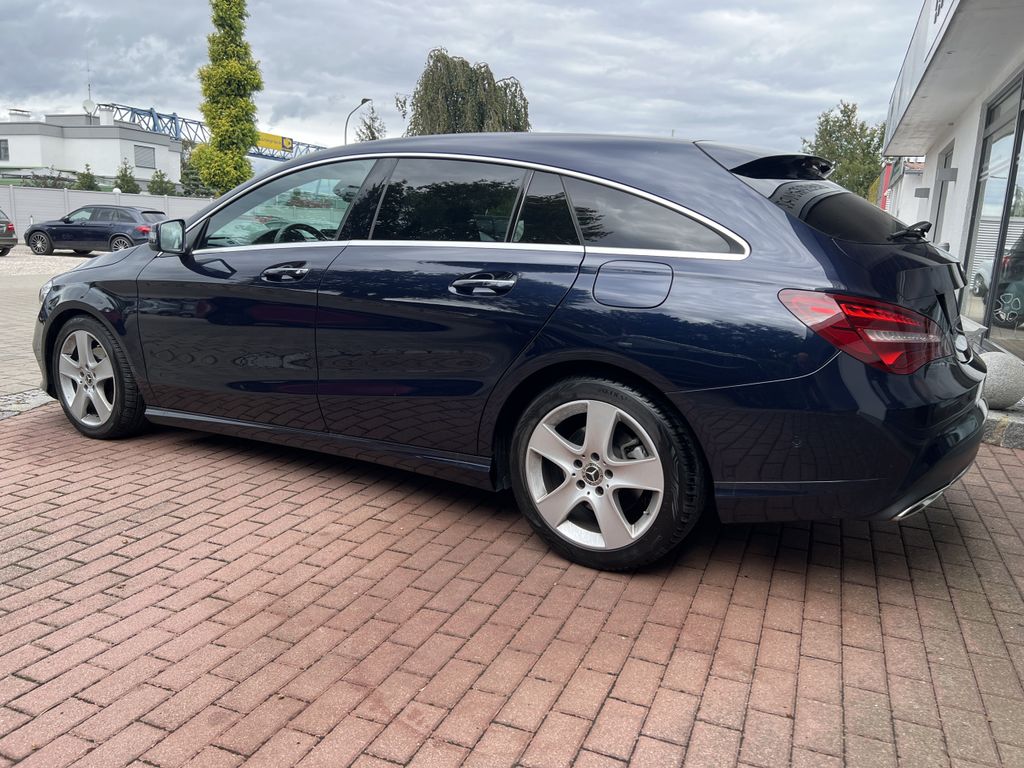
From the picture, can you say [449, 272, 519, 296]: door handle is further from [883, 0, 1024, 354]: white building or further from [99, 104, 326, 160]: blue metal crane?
[99, 104, 326, 160]: blue metal crane

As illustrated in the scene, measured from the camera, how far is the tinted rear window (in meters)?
3.07

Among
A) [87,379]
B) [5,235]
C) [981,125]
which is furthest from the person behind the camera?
[5,235]

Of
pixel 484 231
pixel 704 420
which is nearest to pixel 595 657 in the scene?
pixel 704 420

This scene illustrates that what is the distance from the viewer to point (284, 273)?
4066 millimetres

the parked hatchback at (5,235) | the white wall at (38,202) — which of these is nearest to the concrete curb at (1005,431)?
the parked hatchback at (5,235)

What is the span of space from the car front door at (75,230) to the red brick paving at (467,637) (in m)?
24.1

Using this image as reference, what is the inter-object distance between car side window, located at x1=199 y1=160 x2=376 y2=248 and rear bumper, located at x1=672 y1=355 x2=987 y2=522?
1.98 meters

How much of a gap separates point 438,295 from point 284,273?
930 mm

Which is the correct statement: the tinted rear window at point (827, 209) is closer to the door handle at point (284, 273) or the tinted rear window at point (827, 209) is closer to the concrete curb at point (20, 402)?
the door handle at point (284, 273)

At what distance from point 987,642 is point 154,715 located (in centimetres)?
272

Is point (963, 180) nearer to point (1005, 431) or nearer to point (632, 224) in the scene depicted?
point (1005, 431)

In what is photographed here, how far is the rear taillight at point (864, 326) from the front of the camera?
9.30 ft

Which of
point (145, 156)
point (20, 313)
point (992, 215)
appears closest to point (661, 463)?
point (992, 215)

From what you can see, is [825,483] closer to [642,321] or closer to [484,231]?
[642,321]
